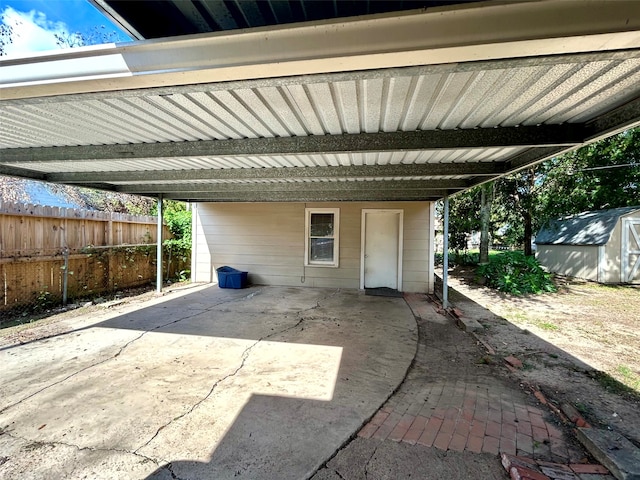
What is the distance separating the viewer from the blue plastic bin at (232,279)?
7.79 meters

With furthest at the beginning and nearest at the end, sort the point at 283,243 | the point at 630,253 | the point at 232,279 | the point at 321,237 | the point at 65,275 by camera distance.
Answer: the point at 630,253 → the point at 283,243 → the point at 321,237 → the point at 232,279 → the point at 65,275

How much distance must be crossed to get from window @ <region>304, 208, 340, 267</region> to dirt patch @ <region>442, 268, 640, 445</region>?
3.21 meters

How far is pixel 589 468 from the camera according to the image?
6.06ft

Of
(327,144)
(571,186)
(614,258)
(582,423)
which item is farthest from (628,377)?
(571,186)

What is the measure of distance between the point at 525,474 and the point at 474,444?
0.37 meters

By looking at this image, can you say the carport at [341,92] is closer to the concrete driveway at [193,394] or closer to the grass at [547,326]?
the concrete driveway at [193,394]

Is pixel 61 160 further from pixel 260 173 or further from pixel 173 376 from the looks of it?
pixel 173 376

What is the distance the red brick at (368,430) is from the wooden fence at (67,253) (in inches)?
238

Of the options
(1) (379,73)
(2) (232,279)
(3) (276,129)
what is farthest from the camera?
(2) (232,279)

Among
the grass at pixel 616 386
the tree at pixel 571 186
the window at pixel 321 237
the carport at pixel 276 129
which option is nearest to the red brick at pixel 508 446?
the carport at pixel 276 129

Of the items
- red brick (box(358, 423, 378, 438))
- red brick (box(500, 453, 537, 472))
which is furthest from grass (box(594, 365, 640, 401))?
red brick (box(358, 423, 378, 438))

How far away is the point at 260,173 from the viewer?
15.0ft

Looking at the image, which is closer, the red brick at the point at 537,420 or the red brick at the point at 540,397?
the red brick at the point at 537,420

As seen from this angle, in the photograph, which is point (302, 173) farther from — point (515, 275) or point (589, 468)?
point (515, 275)
